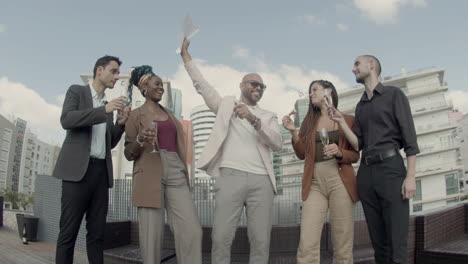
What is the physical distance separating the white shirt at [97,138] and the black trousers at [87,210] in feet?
0.19

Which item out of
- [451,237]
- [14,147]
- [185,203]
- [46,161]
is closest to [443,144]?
[451,237]

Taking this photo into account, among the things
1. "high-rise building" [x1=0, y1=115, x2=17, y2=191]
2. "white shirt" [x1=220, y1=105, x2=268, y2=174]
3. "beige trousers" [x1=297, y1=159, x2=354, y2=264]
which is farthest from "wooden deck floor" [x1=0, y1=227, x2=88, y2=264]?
"high-rise building" [x1=0, y1=115, x2=17, y2=191]

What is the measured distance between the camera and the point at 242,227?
13.9 feet

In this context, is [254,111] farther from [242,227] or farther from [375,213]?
[242,227]

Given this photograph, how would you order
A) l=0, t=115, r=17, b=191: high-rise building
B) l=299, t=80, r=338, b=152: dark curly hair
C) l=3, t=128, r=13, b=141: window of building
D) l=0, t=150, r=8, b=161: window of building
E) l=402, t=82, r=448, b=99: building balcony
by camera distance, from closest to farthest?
l=299, t=80, r=338, b=152: dark curly hair
l=402, t=82, r=448, b=99: building balcony
l=0, t=115, r=17, b=191: high-rise building
l=0, t=150, r=8, b=161: window of building
l=3, t=128, r=13, b=141: window of building

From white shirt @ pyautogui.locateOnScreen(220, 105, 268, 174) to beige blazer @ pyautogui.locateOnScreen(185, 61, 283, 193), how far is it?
1.9 inches

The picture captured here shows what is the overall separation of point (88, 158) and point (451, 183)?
184 ft

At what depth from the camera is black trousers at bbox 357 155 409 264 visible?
233 cm

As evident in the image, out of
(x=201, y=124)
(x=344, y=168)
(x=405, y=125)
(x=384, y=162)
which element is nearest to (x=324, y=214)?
(x=344, y=168)

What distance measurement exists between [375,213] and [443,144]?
54510 mm

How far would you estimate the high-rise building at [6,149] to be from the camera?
92.8 m

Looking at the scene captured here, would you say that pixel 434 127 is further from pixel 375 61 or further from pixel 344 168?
pixel 344 168

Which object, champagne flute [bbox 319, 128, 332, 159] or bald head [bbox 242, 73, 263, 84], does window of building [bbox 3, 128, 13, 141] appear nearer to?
bald head [bbox 242, 73, 263, 84]

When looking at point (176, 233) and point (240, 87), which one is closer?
Result: point (176, 233)
